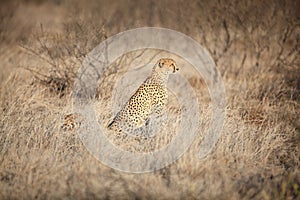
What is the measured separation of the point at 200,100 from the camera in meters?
7.04

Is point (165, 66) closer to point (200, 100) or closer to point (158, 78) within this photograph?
point (158, 78)

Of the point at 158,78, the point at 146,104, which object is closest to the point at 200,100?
the point at 158,78

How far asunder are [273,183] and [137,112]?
71.5 inches

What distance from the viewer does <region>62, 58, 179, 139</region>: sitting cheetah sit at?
5.13 meters

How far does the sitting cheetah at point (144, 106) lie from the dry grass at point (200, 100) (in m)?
0.48

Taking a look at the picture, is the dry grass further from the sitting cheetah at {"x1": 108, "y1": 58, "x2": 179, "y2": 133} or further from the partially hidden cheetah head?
the partially hidden cheetah head

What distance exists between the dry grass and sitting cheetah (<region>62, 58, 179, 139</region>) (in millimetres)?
484

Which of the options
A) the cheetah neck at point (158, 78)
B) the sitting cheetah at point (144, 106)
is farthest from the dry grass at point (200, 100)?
the cheetah neck at point (158, 78)

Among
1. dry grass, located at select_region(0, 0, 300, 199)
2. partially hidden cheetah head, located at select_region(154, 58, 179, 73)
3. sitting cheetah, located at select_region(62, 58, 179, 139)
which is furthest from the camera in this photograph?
partially hidden cheetah head, located at select_region(154, 58, 179, 73)

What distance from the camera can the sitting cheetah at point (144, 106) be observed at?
5.13 metres

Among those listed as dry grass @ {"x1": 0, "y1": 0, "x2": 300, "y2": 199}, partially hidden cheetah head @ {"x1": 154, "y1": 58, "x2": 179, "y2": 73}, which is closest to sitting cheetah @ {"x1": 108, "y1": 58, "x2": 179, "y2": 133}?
partially hidden cheetah head @ {"x1": 154, "y1": 58, "x2": 179, "y2": 73}

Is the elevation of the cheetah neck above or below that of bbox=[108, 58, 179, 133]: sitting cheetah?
above

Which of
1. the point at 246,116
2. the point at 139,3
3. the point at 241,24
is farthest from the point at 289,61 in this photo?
the point at 139,3

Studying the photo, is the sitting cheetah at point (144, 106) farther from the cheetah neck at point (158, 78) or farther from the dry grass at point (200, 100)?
the dry grass at point (200, 100)
